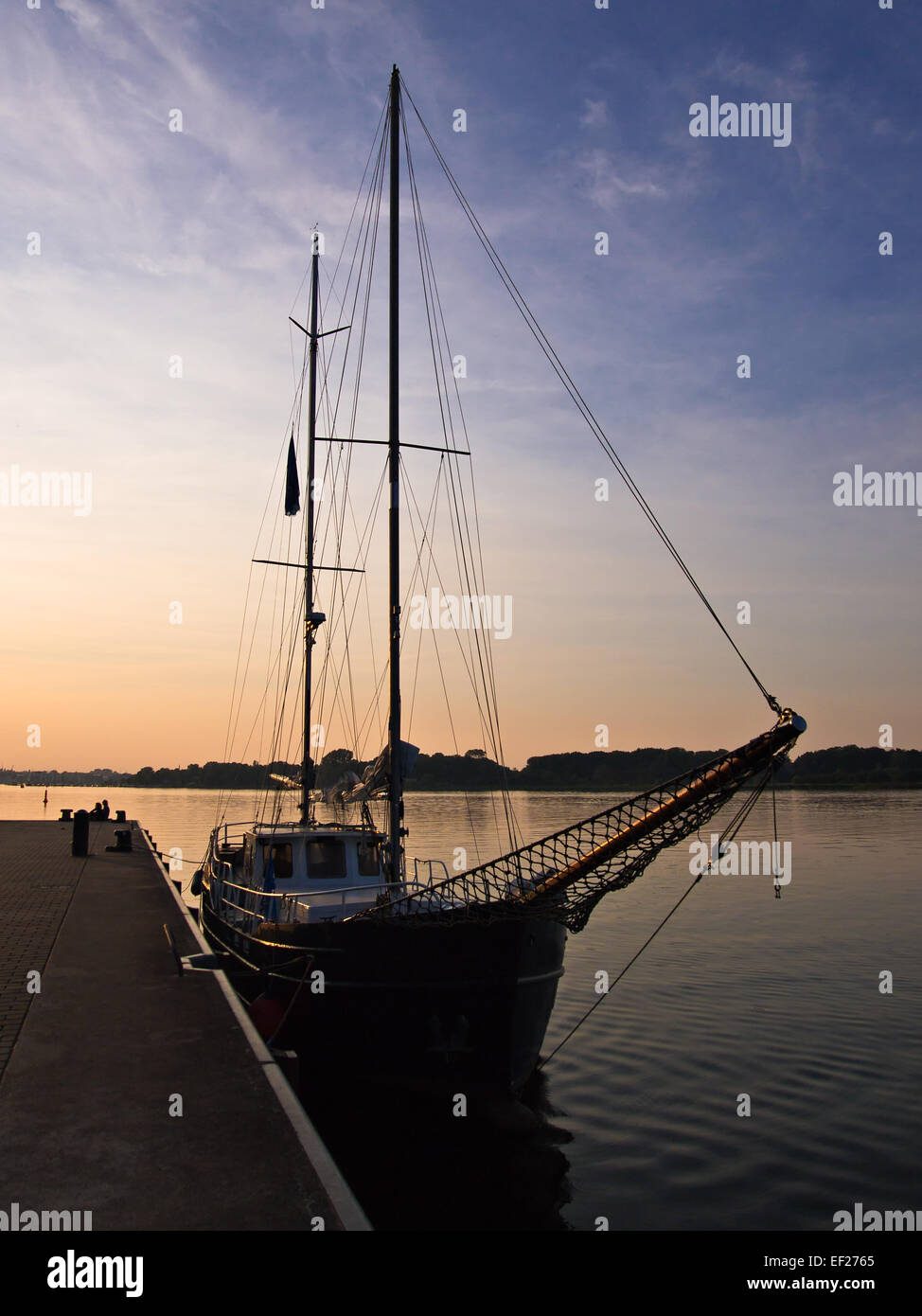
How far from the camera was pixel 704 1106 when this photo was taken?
12.7m

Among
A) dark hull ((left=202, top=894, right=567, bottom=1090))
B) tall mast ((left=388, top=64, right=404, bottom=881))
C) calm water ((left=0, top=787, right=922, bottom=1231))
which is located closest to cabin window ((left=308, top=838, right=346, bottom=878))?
tall mast ((left=388, top=64, right=404, bottom=881))

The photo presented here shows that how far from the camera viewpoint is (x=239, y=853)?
63.7 ft

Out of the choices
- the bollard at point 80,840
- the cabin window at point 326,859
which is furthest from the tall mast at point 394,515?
the bollard at point 80,840

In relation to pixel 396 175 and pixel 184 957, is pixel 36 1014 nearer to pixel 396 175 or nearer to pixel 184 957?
pixel 184 957

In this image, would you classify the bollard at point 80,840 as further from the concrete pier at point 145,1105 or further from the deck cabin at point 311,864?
the concrete pier at point 145,1105

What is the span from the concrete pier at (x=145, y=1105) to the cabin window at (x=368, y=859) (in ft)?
10.7

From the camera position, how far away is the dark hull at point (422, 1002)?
12.1 metres

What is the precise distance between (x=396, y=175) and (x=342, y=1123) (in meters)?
17.1

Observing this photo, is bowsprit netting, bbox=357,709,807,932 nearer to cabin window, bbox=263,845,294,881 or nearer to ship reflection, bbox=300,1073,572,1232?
ship reflection, bbox=300,1073,572,1232

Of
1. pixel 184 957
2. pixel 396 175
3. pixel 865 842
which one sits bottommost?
pixel 865 842

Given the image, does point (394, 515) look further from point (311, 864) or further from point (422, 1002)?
point (422, 1002)

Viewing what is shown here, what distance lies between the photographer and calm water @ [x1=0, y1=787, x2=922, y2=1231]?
10039 millimetres
